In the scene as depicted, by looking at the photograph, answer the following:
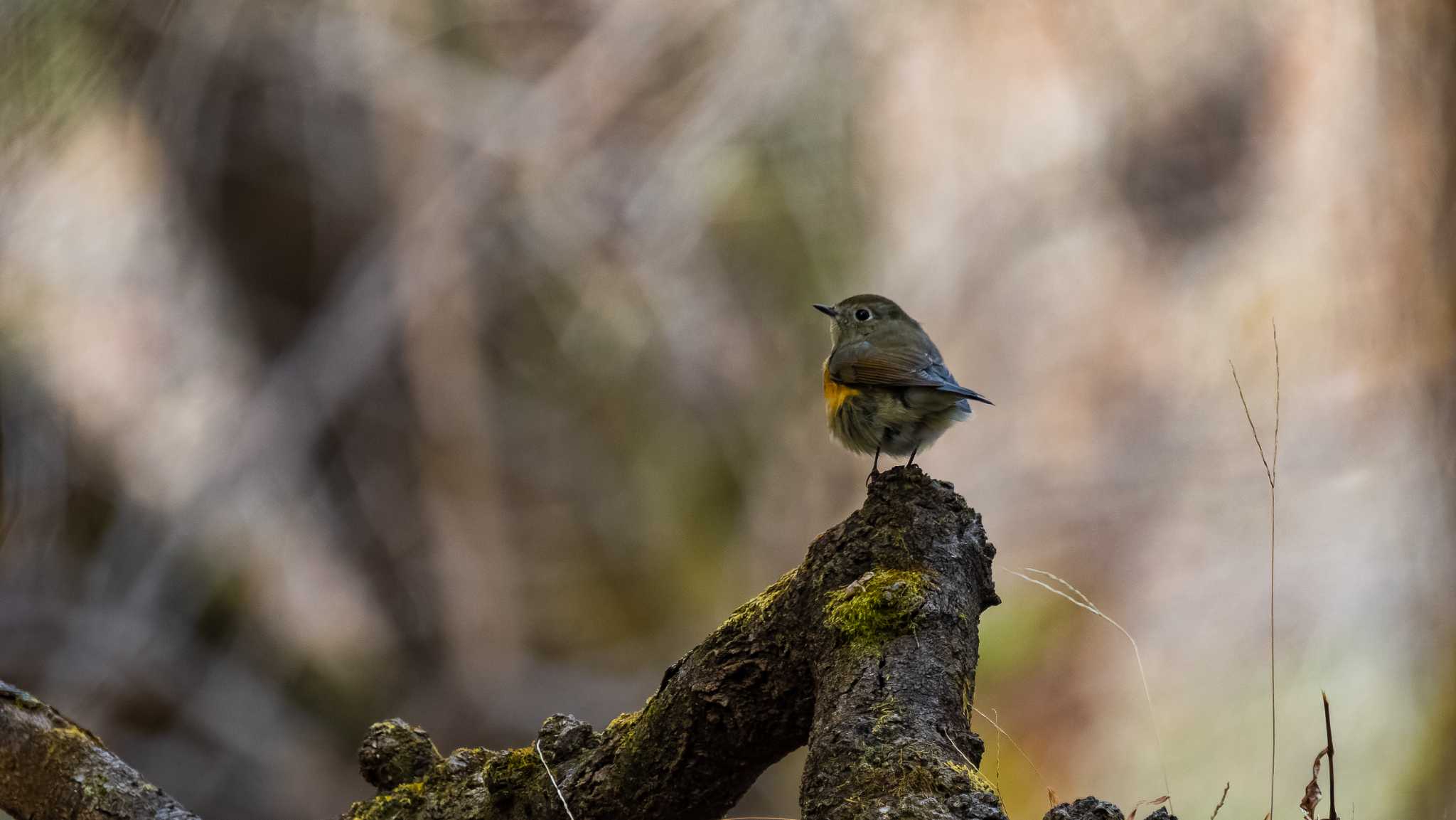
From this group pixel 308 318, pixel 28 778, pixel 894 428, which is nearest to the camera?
pixel 28 778

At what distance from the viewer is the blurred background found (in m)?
4.08

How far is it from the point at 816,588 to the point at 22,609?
3.70 meters

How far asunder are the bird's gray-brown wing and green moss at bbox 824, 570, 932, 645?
737 mm

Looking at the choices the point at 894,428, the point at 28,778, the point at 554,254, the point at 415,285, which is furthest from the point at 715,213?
the point at 28,778

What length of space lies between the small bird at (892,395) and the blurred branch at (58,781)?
1280mm

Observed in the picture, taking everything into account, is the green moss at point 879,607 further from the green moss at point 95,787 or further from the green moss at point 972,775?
the green moss at point 95,787

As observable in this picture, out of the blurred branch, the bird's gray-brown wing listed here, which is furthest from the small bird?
the blurred branch

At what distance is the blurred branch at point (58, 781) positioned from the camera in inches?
64.3

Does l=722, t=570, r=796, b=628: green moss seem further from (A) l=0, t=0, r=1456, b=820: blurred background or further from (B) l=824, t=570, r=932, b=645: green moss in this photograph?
(A) l=0, t=0, r=1456, b=820: blurred background

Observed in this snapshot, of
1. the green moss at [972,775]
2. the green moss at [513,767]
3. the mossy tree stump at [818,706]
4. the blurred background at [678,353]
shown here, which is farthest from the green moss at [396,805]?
the blurred background at [678,353]

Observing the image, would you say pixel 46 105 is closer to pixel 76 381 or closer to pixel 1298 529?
pixel 76 381

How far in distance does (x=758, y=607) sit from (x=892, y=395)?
0.74 metres

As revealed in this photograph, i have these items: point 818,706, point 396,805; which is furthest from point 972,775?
point 396,805

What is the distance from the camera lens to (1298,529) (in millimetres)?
4098
